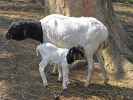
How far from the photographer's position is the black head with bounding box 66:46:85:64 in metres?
6.58

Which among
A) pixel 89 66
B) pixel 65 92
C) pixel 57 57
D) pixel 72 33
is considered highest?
pixel 72 33

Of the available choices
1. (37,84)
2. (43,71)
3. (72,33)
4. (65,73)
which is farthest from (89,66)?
(37,84)

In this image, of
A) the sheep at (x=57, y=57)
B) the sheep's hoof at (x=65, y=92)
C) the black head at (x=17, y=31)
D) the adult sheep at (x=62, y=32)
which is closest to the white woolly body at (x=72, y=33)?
the adult sheep at (x=62, y=32)

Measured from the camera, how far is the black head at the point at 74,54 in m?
6.58

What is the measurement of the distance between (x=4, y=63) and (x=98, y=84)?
1.81 m

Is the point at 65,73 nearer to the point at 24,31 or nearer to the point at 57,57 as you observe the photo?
the point at 57,57

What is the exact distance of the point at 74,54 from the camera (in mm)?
6637

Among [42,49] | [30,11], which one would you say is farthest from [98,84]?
[30,11]

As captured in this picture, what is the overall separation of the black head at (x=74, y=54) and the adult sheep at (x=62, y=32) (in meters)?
0.06

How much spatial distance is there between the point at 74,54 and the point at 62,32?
0.36 meters

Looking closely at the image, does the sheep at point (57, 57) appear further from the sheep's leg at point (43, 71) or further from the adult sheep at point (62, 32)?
the adult sheep at point (62, 32)

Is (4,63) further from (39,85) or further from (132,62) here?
(132,62)

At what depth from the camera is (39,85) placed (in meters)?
6.93

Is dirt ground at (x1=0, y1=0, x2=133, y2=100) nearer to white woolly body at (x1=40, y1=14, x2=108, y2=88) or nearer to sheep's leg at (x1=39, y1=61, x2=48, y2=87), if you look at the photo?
sheep's leg at (x1=39, y1=61, x2=48, y2=87)
